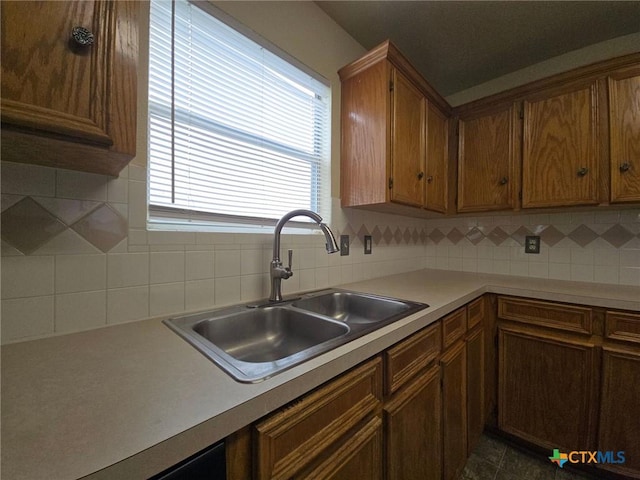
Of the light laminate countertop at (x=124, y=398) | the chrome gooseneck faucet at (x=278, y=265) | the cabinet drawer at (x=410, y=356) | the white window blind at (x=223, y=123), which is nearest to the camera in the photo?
the light laminate countertop at (x=124, y=398)

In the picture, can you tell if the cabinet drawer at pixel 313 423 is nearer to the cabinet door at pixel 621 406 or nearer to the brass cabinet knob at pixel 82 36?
the brass cabinet knob at pixel 82 36

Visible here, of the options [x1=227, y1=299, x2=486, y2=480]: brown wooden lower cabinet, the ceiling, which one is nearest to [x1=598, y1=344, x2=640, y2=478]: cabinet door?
[x1=227, y1=299, x2=486, y2=480]: brown wooden lower cabinet

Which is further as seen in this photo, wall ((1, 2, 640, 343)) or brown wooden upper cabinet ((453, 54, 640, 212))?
brown wooden upper cabinet ((453, 54, 640, 212))

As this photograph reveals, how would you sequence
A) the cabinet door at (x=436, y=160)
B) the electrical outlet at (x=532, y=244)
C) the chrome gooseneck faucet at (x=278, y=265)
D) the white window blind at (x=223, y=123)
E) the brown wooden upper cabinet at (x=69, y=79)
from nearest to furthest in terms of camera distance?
the brown wooden upper cabinet at (x=69, y=79)
the white window blind at (x=223, y=123)
the chrome gooseneck faucet at (x=278, y=265)
the cabinet door at (x=436, y=160)
the electrical outlet at (x=532, y=244)

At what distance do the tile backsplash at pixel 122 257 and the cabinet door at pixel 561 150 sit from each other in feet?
1.29

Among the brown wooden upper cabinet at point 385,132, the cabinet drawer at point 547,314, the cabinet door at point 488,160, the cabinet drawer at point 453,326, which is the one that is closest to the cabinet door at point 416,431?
the cabinet drawer at point 453,326

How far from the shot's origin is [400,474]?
2.81ft

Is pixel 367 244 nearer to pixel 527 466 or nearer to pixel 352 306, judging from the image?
pixel 352 306

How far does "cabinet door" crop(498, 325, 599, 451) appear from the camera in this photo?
1.30 metres

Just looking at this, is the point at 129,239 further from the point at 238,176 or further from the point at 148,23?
the point at 148,23

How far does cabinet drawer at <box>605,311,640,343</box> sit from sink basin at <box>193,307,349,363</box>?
1.36m

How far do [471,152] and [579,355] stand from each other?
1382 millimetres

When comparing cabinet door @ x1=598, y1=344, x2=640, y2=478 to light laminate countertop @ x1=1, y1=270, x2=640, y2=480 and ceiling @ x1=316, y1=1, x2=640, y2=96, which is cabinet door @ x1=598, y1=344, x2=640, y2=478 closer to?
light laminate countertop @ x1=1, y1=270, x2=640, y2=480

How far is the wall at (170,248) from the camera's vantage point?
68cm
